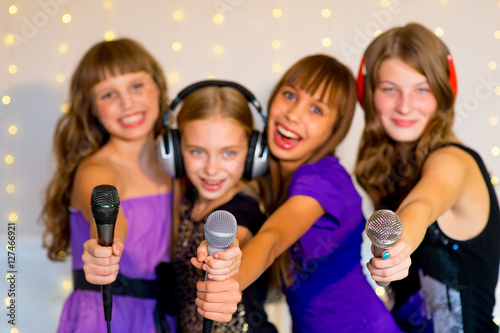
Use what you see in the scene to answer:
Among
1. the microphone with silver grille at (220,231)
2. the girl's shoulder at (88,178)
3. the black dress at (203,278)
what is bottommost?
the black dress at (203,278)

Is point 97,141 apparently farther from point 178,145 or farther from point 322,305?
point 322,305

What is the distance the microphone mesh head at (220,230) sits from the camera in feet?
2.92

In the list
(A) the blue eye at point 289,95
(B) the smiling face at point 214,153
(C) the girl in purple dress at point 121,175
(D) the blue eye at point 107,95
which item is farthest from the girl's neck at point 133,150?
(A) the blue eye at point 289,95

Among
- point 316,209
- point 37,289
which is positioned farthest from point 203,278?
point 37,289

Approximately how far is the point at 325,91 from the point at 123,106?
586 mm

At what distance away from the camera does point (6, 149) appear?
2176 millimetres

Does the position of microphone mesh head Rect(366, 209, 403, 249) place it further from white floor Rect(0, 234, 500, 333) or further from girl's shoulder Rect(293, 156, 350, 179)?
white floor Rect(0, 234, 500, 333)

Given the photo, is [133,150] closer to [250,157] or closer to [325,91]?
[250,157]

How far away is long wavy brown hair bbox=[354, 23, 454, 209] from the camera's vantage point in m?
1.47

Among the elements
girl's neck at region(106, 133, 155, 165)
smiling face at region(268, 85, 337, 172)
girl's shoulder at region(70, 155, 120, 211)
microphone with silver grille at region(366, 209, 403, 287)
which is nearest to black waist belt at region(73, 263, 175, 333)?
girl's shoulder at region(70, 155, 120, 211)

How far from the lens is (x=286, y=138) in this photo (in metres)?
1.55

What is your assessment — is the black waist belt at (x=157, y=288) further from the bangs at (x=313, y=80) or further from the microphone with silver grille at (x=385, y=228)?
the microphone with silver grille at (x=385, y=228)

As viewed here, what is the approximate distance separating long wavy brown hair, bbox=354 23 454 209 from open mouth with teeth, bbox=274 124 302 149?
235 mm

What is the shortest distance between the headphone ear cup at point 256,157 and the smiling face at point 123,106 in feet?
1.15
